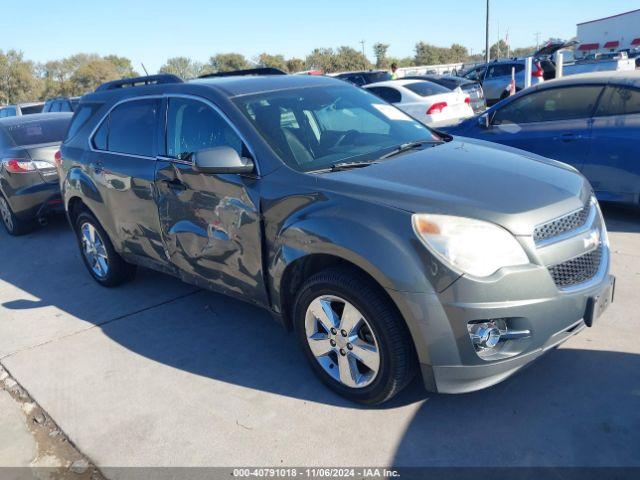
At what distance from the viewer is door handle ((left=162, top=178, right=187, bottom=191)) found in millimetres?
3881

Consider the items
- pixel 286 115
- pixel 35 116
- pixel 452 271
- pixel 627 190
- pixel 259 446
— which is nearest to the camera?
pixel 452 271

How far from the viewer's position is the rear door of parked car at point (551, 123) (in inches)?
235

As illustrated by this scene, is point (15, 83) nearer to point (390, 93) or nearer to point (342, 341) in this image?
point (390, 93)

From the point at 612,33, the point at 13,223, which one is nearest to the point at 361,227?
the point at 13,223

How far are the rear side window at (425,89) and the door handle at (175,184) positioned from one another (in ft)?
27.7

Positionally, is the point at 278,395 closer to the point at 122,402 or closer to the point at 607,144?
the point at 122,402

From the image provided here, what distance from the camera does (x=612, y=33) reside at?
54062 millimetres

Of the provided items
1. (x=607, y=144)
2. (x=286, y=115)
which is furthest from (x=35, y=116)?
(x=607, y=144)

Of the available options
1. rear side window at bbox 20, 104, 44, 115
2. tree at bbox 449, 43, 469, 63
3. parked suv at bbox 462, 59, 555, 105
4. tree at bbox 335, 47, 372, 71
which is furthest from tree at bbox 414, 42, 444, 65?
rear side window at bbox 20, 104, 44, 115

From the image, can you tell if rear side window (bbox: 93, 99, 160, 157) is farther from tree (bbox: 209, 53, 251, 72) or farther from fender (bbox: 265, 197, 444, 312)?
tree (bbox: 209, 53, 251, 72)

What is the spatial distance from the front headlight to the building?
2153 inches

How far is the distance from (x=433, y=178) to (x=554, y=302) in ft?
2.92

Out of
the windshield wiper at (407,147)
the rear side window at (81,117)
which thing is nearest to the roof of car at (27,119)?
the rear side window at (81,117)

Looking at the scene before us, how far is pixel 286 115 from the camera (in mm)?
3730
